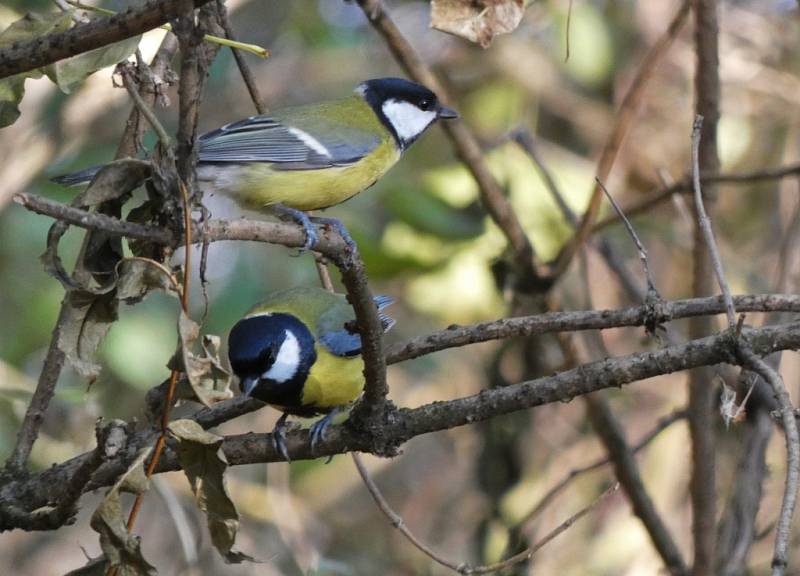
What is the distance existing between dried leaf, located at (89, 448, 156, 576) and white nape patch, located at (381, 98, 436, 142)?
179 centimetres

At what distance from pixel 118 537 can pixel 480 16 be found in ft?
3.46

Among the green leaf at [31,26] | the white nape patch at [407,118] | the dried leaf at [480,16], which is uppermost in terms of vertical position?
the white nape patch at [407,118]

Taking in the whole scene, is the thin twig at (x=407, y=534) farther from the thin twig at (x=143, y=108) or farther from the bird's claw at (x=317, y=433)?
the thin twig at (x=143, y=108)

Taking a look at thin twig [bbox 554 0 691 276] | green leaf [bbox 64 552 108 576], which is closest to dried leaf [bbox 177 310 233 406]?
green leaf [bbox 64 552 108 576]

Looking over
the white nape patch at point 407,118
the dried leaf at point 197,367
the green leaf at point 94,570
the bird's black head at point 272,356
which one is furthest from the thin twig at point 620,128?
the green leaf at point 94,570

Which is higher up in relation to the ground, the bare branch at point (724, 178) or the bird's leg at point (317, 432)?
the bare branch at point (724, 178)

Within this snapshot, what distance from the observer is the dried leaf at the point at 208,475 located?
4.92 feet

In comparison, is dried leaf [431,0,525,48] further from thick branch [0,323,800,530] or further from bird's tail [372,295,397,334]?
bird's tail [372,295,397,334]

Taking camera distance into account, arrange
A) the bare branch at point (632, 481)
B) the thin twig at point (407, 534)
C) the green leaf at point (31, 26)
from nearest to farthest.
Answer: the green leaf at point (31, 26) → the thin twig at point (407, 534) → the bare branch at point (632, 481)

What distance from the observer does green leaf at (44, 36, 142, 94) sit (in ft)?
5.35

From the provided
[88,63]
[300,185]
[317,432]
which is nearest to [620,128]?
[300,185]

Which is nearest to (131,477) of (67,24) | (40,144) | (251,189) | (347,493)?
(67,24)

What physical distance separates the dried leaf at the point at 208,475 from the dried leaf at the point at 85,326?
8.4 inches

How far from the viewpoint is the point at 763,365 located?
1505 millimetres
